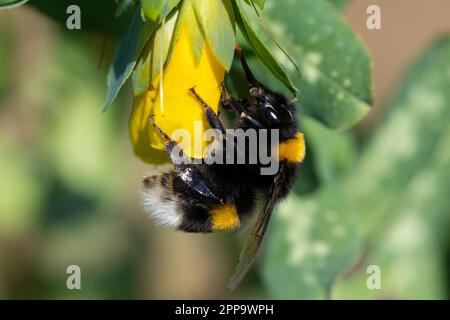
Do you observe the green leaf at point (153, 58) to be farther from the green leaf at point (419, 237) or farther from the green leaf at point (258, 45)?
the green leaf at point (419, 237)

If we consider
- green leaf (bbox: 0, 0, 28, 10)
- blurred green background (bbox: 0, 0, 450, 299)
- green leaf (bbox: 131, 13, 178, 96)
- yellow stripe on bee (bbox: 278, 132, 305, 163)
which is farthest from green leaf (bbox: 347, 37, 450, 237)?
green leaf (bbox: 0, 0, 28, 10)

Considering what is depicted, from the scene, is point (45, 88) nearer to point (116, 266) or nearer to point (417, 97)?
point (116, 266)

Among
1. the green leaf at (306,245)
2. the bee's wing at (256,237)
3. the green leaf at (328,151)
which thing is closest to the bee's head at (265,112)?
the bee's wing at (256,237)

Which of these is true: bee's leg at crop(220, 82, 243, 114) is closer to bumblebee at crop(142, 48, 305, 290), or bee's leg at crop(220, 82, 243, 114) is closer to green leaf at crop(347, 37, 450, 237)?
bumblebee at crop(142, 48, 305, 290)

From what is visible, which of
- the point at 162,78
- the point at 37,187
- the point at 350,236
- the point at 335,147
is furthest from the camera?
the point at 37,187

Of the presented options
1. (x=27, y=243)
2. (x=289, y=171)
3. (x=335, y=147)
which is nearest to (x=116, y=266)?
(x=27, y=243)

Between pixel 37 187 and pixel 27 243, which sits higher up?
pixel 37 187

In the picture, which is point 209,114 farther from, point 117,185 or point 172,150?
point 117,185
